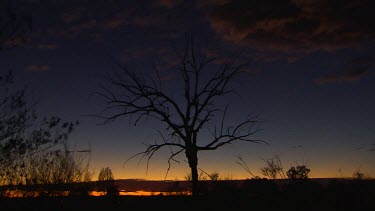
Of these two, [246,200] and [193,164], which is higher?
[193,164]

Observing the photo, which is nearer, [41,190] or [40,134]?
[40,134]

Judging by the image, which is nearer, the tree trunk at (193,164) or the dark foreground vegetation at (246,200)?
the dark foreground vegetation at (246,200)

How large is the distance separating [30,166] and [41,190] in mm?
982

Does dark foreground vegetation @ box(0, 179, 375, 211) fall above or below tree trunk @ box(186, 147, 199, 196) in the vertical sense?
below

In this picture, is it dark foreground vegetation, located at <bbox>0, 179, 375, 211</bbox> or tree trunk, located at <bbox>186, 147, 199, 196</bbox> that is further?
tree trunk, located at <bbox>186, 147, 199, 196</bbox>

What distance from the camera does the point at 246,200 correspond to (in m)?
14.1

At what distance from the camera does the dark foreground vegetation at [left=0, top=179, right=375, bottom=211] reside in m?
12.2

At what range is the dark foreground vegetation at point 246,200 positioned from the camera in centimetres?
1220

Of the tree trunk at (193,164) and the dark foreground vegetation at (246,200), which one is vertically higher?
the tree trunk at (193,164)

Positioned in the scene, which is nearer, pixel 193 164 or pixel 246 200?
pixel 246 200

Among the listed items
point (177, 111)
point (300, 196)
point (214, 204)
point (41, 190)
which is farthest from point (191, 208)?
point (177, 111)

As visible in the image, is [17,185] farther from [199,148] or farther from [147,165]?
[199,148]

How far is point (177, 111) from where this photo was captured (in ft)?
60.3

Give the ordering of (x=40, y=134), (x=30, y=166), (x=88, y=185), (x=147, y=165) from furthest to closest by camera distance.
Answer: (x=147, y=165) < (x=88, y=185) < (x=30, y=166) < (x=40, y=134)
